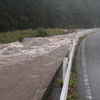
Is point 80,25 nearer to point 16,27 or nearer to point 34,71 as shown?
point 16,27

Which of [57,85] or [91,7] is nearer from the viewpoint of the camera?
[57,85]

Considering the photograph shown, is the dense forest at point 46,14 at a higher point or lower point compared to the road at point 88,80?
higher

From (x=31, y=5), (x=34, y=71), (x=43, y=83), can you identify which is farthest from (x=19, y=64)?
(x=31, y=5)

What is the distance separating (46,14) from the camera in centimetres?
5262

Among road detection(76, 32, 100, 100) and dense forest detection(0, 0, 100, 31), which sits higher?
dense forest detection(0, 0, 100, 31)

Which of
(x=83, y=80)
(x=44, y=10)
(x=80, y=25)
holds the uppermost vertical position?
(x=44, y=10)

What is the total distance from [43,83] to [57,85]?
1.82 metres

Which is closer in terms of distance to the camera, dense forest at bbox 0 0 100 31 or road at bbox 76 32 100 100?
road at bbox 76 32 100 100

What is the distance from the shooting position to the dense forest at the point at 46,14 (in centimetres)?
4163

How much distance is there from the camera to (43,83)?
6461 millimetres

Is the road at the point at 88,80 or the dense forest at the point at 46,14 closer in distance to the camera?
the road at the point at 88,80

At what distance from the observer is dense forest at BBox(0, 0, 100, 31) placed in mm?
41631

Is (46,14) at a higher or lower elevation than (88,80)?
higher

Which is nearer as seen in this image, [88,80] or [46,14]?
[88,80]
